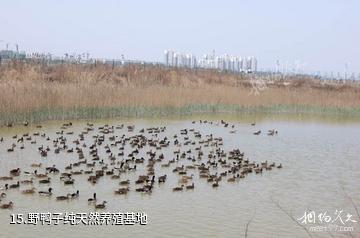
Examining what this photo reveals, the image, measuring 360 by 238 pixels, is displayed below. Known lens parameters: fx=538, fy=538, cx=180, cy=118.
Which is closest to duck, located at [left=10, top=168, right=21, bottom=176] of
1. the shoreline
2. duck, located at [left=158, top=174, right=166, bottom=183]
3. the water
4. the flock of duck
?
the flock of duck

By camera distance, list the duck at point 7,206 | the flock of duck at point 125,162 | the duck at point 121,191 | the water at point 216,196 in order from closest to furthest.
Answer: the water at point 216,196 → the duck at point 7,206 → the duck at point 121,191 → the flock of duck at point 125,162

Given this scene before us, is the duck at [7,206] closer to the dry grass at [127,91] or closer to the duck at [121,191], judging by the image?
the duck at [121,191]

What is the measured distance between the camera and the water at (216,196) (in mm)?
7691

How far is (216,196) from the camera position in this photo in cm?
981

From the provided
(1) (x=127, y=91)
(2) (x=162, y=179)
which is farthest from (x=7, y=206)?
(1) (x=127, y=91)

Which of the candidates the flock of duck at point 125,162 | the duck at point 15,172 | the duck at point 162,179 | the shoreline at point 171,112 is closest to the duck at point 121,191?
the flock of duck at point 125,162

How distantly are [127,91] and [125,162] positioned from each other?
38.7 ft

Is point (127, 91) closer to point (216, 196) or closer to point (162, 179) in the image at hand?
point (162, 179)

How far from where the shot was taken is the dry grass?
19578 millimetres

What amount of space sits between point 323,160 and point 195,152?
3.40 metres

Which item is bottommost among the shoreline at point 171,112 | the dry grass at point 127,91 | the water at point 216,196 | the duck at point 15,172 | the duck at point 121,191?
the water at point 216,196

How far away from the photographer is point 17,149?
13555mm

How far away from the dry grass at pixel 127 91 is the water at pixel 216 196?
297 cm

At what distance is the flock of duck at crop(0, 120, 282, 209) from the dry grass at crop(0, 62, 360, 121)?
221 cm
